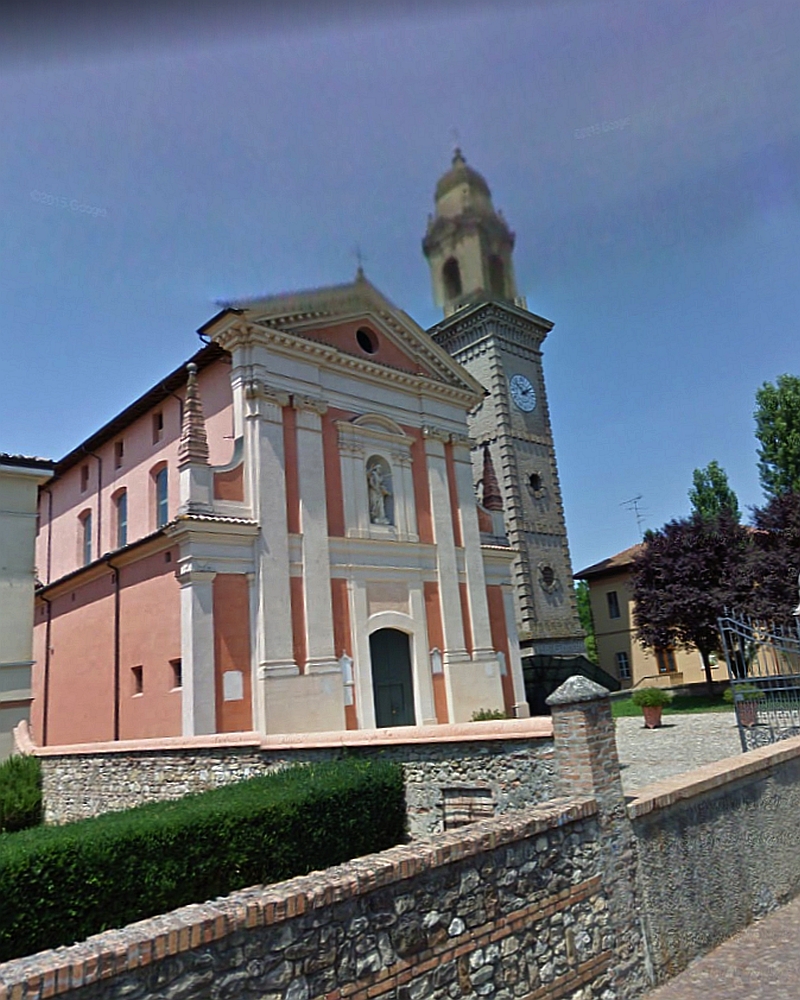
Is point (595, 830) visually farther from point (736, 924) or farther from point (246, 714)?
point (246, 714)

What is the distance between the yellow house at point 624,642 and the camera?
3694 cm

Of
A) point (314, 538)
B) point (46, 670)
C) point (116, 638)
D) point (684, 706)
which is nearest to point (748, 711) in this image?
point (314, 538)

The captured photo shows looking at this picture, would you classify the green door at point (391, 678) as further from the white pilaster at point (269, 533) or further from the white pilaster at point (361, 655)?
the white pilaster at point (269, 533)

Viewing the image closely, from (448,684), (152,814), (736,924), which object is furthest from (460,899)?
(448,684)

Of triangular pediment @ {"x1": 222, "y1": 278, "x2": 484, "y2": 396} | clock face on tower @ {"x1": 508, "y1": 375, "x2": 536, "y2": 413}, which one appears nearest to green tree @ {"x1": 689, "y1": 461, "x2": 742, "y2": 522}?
clock face on tower @ {"x1": 508, "y1": 375, "x2": 536, "y2": 413}

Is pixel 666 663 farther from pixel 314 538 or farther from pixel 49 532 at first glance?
pixel 49 532

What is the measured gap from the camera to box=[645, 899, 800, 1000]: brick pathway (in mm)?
6125

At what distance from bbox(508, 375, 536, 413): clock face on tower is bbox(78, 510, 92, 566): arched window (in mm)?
17983

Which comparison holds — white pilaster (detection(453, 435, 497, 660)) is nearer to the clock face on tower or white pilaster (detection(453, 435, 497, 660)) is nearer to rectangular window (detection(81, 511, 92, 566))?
the clock face on tower

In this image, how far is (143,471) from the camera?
20906 millimetres

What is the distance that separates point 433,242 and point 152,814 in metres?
6.13

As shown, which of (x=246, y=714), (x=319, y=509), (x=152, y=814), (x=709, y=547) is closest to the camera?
→ (x=152, y=814)

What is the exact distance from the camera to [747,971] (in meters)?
6.55

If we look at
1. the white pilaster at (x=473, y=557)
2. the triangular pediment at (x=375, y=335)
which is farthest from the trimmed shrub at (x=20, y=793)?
the white pilaster at (x=473, y=557)
